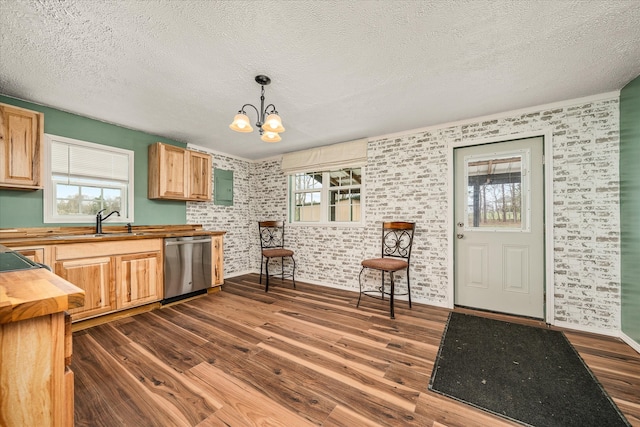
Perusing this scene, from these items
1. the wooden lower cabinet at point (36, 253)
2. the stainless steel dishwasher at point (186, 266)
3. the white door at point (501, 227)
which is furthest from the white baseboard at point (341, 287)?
the wooden lower cabinet at point (36, 253)

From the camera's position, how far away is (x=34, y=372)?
0.70 metres

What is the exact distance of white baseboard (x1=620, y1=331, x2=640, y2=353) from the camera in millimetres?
2318

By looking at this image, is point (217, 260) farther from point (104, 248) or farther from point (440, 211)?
point (440, 211)

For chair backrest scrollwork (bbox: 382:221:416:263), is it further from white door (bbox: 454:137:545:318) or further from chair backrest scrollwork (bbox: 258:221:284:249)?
chair backrest scrollwork (bbox: 258:221:284:249)

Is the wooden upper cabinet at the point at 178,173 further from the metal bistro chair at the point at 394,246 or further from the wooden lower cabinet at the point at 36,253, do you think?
the metal bistro chair at the point at 394,246

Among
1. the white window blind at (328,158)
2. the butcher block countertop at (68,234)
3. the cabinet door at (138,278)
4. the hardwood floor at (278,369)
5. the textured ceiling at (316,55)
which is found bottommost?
the hardwood floor at (278,369)

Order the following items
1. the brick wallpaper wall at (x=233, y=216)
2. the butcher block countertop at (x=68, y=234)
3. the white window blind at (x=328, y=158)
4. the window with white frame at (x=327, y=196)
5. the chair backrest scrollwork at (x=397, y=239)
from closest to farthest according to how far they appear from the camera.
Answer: the butcher block countertop at (x=68, y=234) → the chair backrest scrollwork at (x=397, y=239) → the white window blind at (x=328, y=158) → the window with white frame at (x=327, y=196) → the brick wallpaper wall at (x=233, y=216)

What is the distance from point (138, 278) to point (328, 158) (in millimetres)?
3250

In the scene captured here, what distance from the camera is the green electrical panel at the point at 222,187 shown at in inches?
191

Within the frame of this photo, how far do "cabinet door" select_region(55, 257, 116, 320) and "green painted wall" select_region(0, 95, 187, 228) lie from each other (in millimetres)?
841

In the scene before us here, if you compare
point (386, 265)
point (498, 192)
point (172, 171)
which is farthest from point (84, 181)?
point (498, 192)

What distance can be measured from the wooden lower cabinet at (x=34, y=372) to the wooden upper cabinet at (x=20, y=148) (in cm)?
306

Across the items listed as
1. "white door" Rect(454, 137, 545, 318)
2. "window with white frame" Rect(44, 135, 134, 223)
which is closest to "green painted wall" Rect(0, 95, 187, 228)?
"window with white frame" Rect(44, 135, 134, 223)

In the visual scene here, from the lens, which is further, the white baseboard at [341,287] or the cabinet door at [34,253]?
the white baseboard at [341,287]
